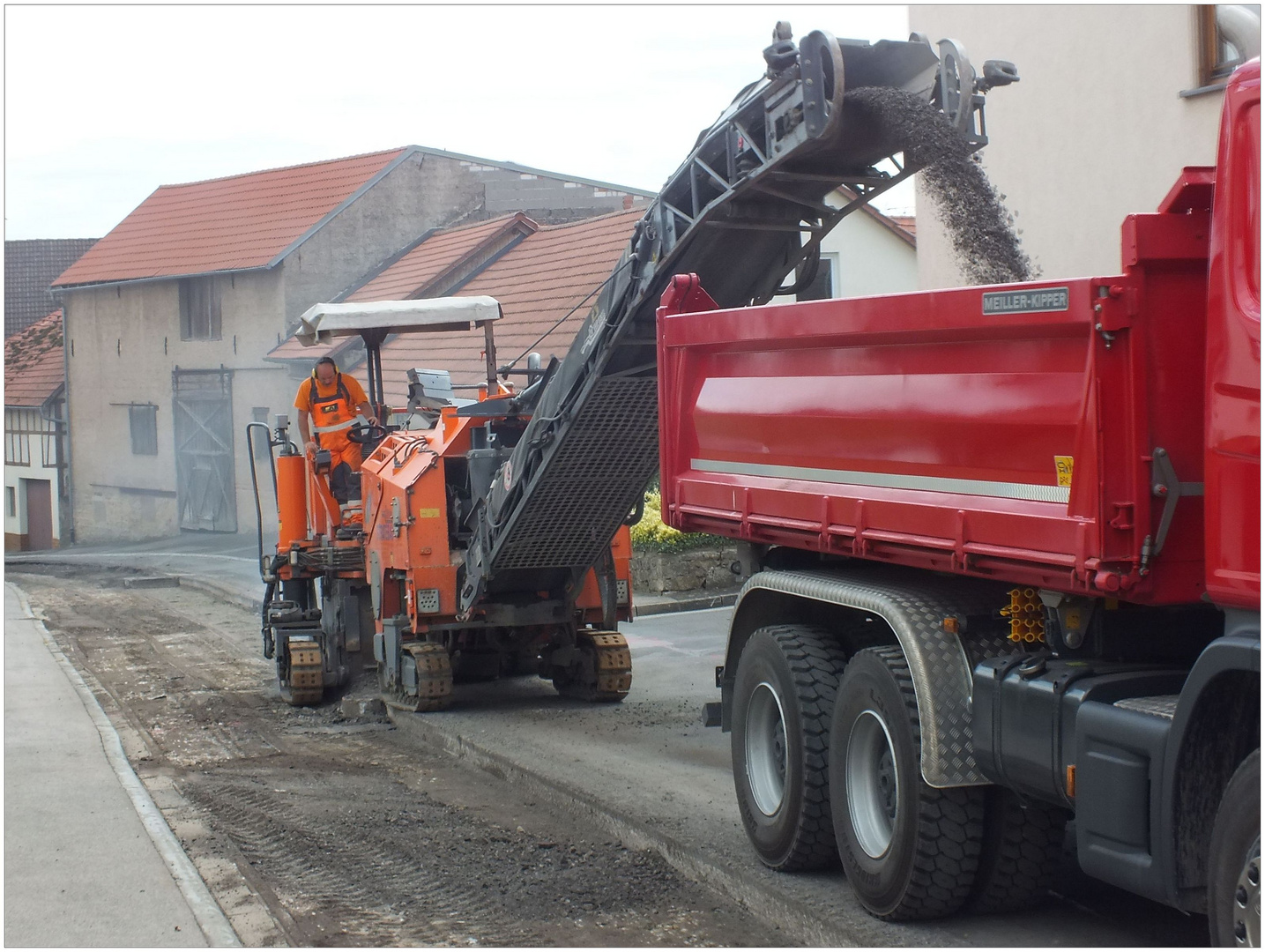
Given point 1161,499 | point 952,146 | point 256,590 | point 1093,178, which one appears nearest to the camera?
point 1161,499

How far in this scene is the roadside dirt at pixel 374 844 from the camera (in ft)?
18.7

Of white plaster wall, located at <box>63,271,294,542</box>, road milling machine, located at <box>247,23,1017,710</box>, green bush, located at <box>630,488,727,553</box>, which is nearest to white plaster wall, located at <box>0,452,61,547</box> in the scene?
white plaster wall, located at <box>63,271,294,542</box>

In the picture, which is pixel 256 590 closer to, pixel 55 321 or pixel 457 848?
pixel 457 848

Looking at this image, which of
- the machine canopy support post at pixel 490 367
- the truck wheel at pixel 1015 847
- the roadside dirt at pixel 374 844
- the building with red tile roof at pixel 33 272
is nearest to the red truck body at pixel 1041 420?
the truck wheel at pixel 1015 847

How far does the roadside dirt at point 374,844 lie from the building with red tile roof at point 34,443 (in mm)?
27917

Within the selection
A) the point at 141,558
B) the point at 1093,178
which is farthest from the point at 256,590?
the point at 1093,178

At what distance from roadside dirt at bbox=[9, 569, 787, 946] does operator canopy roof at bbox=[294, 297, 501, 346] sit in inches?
111

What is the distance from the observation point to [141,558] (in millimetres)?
27281

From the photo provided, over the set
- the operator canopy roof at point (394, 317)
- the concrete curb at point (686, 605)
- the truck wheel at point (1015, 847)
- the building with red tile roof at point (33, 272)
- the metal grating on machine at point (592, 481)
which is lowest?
the concrete curb at point (686, 605)

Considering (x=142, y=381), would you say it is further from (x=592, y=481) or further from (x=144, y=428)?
(x=592, y=481)

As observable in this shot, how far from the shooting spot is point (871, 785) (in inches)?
215

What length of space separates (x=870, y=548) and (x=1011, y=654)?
2.33 ft

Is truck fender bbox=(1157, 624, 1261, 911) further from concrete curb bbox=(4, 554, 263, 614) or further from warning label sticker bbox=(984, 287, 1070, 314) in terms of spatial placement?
concrete curb bbox=(4, 554, 263, 614)

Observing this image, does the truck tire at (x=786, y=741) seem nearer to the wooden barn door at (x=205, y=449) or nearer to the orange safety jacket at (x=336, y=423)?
the orange safety jacket at (x=336, y=423)
